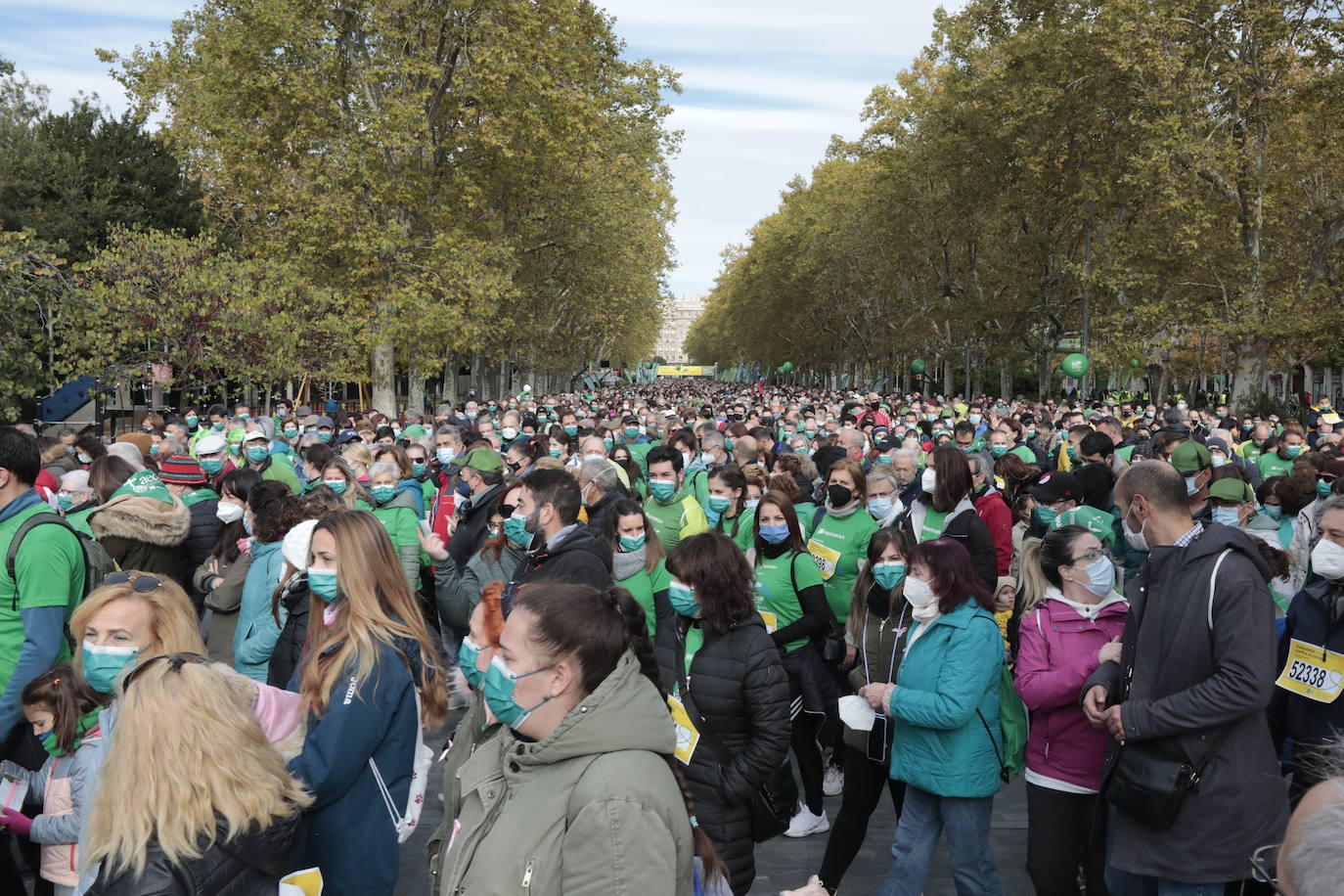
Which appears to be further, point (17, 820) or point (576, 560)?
point (576, 560)

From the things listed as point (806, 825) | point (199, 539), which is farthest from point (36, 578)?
point (806, 825)

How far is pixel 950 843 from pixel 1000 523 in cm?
352

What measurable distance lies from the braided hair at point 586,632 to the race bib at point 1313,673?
9.45ft

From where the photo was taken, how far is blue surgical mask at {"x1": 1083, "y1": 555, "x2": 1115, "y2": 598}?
164 inches

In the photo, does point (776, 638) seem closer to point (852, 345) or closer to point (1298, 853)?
point (1298, 853)

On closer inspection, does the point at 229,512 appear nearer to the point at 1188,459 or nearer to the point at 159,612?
the point at 159,612

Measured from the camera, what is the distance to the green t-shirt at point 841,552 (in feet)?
21.1

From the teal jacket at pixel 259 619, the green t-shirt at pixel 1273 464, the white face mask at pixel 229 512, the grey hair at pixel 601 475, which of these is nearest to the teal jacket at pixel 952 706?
the teal jacket at pixel 259 619

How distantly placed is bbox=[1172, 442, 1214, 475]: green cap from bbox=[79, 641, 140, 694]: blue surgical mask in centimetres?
741

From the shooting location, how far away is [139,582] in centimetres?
356

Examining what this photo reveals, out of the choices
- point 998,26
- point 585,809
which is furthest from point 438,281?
point 585,809

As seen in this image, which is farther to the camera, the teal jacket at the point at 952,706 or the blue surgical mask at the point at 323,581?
the teal jacket at the point at 952,706

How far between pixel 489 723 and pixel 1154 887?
7.52 feet

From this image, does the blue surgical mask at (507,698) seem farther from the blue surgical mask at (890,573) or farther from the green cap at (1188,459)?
the green cap at (1188,459)
